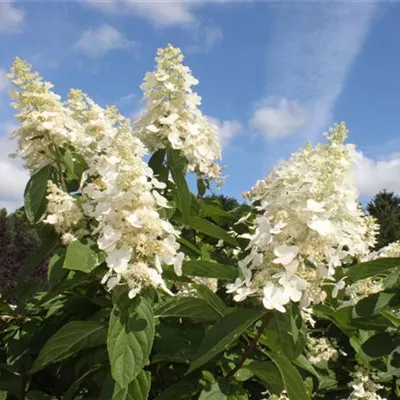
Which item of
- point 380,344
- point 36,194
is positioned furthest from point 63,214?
point 380,344

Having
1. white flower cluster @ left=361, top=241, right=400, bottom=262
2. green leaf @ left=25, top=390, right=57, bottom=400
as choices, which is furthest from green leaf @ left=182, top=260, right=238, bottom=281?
white flower cluster @ left=361, top=241, right=400, bottom=262

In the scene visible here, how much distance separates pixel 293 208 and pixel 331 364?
1523 mm

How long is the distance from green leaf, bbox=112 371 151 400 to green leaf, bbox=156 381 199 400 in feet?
0.52

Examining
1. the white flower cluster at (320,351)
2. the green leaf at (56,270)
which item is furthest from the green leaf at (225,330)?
the white flower cluster at (320,351)

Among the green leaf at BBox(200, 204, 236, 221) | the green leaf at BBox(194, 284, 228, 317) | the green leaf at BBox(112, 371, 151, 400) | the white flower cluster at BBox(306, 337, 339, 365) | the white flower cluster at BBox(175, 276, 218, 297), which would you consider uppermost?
the green leaf at BBox(200, 204, 236, 221)

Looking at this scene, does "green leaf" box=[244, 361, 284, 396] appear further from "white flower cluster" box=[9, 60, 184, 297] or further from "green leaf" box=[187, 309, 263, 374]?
"white flower cluster" box=[9, 60, 184, 297]

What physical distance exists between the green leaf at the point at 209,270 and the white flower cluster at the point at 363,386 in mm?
1164

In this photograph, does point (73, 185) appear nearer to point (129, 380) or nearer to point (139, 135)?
point (139, 135)

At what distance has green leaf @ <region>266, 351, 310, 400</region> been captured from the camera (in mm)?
1938

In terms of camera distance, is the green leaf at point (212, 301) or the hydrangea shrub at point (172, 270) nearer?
the hydrangea shrub at point (172, 270)

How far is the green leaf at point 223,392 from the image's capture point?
79.2 inches

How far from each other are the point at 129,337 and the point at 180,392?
353 millimetres

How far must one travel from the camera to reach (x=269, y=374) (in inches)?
80.7

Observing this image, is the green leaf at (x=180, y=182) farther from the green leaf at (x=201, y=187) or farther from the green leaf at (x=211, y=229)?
the green leaf at (x=201, y=187)
